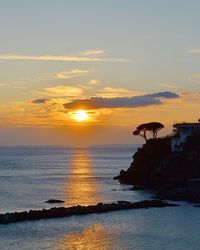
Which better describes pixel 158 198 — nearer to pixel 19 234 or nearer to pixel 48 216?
pixel 48 216

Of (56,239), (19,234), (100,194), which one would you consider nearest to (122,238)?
(56,239)

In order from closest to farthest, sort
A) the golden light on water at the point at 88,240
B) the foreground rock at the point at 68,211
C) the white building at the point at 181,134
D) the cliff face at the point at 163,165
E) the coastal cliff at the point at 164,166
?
the golden light on water at the point at 88,240 < the foreground rock at the point at 68,211 < the coastal cliff at the point at 164,166 < the cliff face at the point at 163,165 < the white building at the point at 181,134

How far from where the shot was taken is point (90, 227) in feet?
182

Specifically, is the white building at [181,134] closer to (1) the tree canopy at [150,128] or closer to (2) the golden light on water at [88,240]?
(1) the tree canopy at [150,128]

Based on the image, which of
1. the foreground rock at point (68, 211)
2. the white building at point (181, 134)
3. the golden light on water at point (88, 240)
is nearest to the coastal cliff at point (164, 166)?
the white building at point (181, 134)

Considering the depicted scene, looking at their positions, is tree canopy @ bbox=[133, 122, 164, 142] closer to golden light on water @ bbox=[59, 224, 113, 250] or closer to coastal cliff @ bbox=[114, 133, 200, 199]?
coastal cliff @ bbox=[114, 133, 200, 199]

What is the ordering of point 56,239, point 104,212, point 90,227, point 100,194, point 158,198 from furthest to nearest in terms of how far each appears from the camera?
1. point 100,194
2. point 158,198
3. point 104,212
4. point 90,227
5. point 56,239

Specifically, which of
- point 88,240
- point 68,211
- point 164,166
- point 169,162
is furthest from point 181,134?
point 88,240

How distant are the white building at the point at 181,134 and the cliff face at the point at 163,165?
1125mm

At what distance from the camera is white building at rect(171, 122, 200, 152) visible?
101188mm

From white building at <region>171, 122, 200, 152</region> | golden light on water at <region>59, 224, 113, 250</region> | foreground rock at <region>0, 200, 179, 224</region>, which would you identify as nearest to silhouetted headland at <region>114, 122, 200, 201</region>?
white building at <region>171, 122, 200, 152</region>

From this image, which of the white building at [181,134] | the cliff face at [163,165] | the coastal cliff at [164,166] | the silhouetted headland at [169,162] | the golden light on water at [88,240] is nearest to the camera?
the golden light on water at [88,240]

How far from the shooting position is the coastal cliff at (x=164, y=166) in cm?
8988

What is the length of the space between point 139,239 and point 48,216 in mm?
12958
